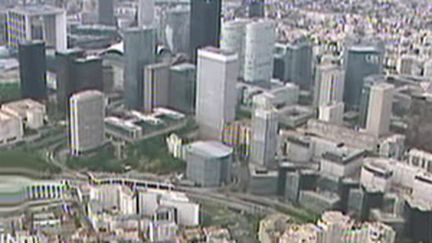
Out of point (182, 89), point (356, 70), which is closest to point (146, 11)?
point (182, 89)

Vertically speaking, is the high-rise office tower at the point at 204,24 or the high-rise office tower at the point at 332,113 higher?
the high-rise office tower at the point at 204,24

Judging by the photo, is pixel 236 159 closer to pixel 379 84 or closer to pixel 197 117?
pixel 197 117

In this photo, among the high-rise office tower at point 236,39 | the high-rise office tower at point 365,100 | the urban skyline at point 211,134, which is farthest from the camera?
the high-rise office tower at point 236,39

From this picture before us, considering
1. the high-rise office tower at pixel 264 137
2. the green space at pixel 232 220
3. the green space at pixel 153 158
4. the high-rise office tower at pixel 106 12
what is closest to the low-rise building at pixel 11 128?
the green space at pixel 153 158

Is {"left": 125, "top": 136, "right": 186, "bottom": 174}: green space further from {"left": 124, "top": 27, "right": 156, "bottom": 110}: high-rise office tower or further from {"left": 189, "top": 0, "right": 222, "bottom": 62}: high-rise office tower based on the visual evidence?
{"left": 189, "top": 0, "right": 222, "bottom": 62}: high-rise office tower

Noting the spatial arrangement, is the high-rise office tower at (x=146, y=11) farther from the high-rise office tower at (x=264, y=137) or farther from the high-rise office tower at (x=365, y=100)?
the high-rise office tower at (x=264, y=137)

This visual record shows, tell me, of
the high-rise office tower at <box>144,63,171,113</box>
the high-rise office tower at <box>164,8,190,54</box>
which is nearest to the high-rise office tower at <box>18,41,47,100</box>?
the high-rise office tower at <box>144,63,171,113</box>

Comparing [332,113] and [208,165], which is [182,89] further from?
[208,165]
